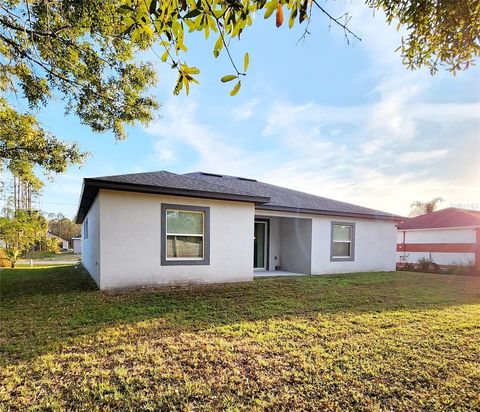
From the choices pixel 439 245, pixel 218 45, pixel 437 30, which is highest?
pixel 437 30

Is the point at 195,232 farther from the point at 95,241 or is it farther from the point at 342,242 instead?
Answer: the point at 342,242

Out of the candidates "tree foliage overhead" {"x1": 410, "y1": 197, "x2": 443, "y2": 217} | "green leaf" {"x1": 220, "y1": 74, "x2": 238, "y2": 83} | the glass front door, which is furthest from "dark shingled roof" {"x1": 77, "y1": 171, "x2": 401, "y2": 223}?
"tree foliage overhead" {"x1": 410, "y1": 197, "x2": 443, "y2": 217}

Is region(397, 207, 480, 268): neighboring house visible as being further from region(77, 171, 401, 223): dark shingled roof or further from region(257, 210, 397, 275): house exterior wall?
region(77, 171, 401, 223): dark shingled roof

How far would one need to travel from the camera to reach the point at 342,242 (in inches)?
486

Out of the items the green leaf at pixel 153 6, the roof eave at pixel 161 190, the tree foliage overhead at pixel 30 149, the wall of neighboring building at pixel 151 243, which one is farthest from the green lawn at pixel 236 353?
the tree foliage overhead at pixel 30 149

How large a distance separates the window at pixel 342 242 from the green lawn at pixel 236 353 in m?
5.29

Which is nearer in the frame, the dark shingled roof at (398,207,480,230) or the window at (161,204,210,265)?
the window at (161,204,210,265)

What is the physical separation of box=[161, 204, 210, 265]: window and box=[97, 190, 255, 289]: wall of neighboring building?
0.15 meters

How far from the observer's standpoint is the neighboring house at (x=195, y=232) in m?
7.45

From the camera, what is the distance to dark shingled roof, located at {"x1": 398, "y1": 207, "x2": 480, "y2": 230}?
18797 millimetres

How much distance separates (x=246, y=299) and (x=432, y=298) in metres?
4.84

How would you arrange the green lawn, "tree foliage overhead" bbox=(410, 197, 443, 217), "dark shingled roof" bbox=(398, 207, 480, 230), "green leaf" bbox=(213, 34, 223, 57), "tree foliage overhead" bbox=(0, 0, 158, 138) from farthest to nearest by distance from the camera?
"tree foliage overhead" bbox=(410, 197, 443, 217), "dark shingled roof" bbox=(398, 207, 480, 230), "tree foliage overhead" bbox=(0, 0, 158, 138), the green lawn, "green leaf" bbox=(213, 34, 223, 57)

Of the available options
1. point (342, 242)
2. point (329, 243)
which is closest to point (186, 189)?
point (329, 243)

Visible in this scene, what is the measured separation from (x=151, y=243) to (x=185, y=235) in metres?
1.02
